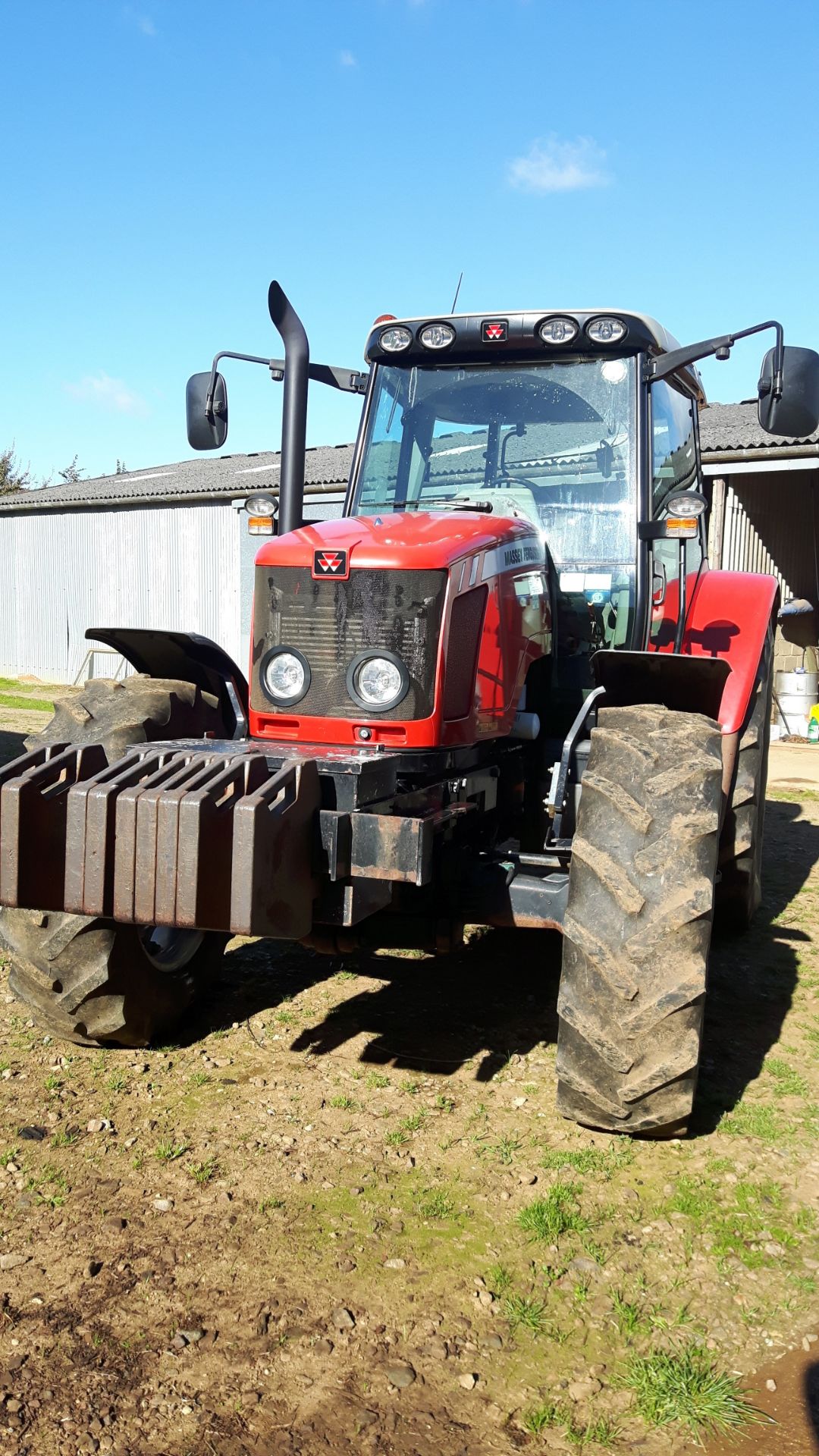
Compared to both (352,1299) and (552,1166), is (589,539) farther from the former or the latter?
(352,1299)

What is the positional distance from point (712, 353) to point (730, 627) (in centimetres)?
129

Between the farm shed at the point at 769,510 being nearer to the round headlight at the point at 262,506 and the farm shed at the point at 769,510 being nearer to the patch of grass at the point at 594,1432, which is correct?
the round headlight at the point at 262,506

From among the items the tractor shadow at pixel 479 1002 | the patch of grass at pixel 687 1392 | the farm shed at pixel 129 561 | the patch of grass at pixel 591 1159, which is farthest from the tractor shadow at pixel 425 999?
the farm shed at pixel 129 561

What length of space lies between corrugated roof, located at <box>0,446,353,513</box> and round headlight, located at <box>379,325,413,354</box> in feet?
43.9

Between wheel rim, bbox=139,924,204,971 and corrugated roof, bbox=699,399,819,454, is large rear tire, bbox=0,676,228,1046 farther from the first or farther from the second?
corrugated roof, bbox=699,399,819,454

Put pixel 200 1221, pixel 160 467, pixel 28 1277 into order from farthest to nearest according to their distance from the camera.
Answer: pixel 160 467 → pixel 200 1221 → pixel 28 1277

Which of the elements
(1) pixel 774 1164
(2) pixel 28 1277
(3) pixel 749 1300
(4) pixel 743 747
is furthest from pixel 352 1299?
(4) pixel 743 747

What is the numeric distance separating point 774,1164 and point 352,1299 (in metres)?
1.35

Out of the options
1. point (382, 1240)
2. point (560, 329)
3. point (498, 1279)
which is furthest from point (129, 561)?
point (498, 1279)

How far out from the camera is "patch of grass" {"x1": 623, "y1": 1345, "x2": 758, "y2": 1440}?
88.9 inches

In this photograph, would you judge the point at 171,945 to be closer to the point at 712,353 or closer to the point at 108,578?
the point at 712,353

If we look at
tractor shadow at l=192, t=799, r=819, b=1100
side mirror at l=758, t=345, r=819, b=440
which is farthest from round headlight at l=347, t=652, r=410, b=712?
side mirror at l=758, t=345, r=819, b=440

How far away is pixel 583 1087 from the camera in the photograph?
3.20 m

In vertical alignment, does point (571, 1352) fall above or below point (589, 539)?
below
